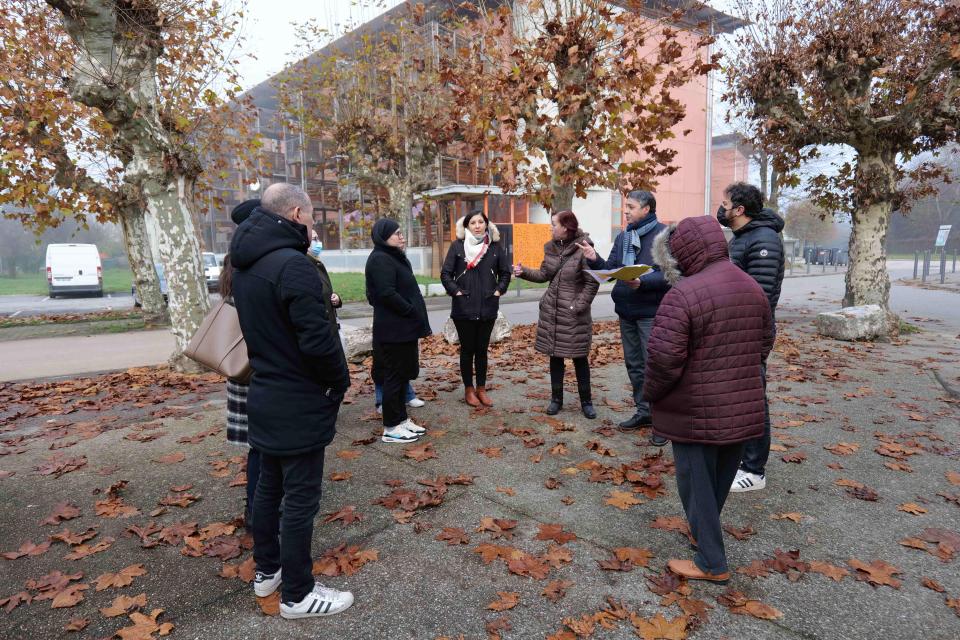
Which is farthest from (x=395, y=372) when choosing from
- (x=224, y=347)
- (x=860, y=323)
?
(x=860, y=323)

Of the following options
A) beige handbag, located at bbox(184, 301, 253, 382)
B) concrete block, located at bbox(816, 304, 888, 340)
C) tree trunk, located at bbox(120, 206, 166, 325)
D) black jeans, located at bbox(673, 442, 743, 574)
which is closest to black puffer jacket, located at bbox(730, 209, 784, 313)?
black jeans, located at bbox(673, 442, 743, 574)

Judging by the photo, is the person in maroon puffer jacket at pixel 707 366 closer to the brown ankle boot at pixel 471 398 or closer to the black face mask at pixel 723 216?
the black face mask at pixel 723 216

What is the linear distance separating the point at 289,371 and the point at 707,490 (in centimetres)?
209

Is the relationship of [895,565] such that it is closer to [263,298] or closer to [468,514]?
[468,514]

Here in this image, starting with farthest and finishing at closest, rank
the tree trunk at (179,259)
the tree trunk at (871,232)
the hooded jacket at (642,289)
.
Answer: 1. the tree trunk at (871,232)
2. the tree trunk at (179,259)
3. the hooded jacket at (642,289)

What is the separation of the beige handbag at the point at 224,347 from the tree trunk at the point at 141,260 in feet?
44.8

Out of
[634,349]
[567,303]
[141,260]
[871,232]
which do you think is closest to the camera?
[634,349]

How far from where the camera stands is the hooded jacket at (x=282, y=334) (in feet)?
8.06

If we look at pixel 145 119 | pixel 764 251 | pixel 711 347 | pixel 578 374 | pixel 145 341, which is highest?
pixel 145 119

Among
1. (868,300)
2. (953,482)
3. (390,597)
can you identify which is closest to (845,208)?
→ (868,300)

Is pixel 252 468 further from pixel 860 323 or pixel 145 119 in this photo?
pixel 860 323

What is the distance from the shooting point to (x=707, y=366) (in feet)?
9.02

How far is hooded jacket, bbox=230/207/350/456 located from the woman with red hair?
117 inches

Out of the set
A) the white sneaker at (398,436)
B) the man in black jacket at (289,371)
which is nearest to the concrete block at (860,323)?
the white sneaker at (398,436)
